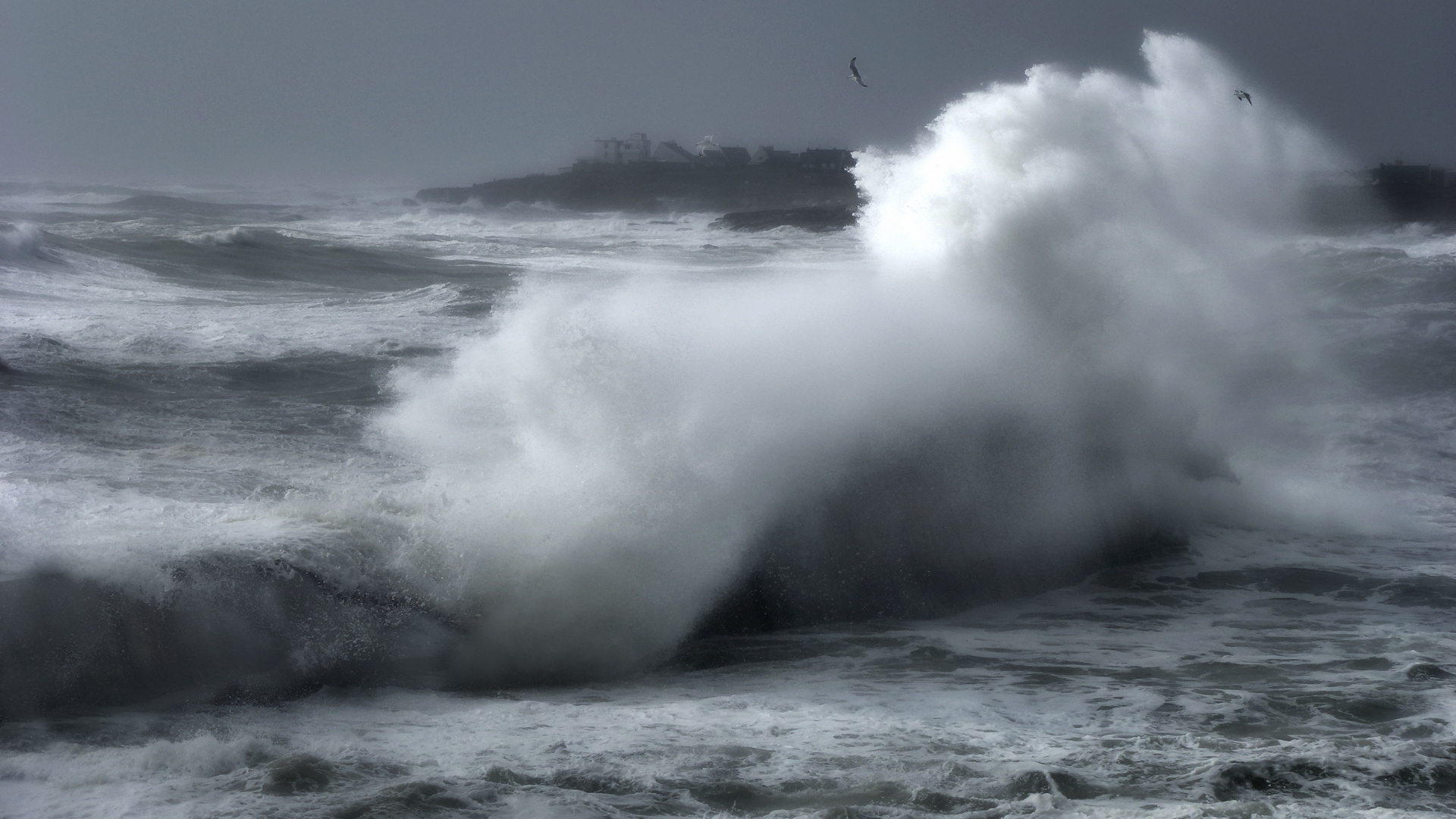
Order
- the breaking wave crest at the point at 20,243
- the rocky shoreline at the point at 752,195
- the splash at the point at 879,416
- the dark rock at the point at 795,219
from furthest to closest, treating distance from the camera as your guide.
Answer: the dark rock at the point at 795,219, the rocky shoreline at the point at 752,195, the breaking wave crest at the point at 20,243, the splash at the point at 879,416

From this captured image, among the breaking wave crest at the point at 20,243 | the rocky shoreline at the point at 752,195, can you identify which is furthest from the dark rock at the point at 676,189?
the breaking wave crest at the point at 20,243

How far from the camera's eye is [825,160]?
46.3 metres

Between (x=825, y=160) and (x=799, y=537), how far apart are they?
1547 inches

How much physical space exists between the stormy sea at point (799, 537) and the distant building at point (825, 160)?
102 feet

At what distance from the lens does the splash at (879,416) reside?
7.76 m

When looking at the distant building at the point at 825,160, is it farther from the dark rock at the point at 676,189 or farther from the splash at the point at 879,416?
the splash at the point at 879,416

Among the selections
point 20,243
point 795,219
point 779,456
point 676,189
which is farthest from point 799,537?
point 676,189

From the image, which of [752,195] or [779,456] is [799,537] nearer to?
[779,456]

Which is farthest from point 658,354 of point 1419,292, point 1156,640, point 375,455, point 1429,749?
point 1419,292

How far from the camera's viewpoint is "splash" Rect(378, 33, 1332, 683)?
7.76 meters

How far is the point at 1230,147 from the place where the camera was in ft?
49.7

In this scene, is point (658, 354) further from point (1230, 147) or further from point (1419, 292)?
point (1419, 292)

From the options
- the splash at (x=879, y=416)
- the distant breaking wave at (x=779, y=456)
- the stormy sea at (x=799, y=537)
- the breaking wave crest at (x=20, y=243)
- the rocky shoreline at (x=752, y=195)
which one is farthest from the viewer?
the rocky shoreline at (x=752, y=195)

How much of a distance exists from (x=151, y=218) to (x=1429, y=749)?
108 ft
